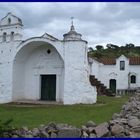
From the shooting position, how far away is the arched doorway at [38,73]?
2258 centimetres

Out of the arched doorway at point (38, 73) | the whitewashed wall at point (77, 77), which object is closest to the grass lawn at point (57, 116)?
the whitewashed wall at point (77, 77)

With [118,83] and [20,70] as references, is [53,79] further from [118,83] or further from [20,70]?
[118,83]

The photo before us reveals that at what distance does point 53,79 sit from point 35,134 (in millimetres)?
15068

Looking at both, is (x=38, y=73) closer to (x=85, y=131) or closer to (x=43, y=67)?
(x=43, y=67)

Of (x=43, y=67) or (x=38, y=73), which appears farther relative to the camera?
(x=38, y=73)

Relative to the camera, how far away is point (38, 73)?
23344 mm

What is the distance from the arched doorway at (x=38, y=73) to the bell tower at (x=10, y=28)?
0.93 m

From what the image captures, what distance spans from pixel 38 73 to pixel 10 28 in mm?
3484

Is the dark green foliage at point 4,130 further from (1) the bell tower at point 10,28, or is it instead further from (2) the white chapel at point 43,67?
(1) the bell tower at point 10,28

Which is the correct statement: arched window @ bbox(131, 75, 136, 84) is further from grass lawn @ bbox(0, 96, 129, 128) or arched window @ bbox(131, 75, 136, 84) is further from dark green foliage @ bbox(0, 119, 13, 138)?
dark green foliage @ bbox(0, 119, 13, 138)

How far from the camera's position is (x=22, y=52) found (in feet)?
74.5

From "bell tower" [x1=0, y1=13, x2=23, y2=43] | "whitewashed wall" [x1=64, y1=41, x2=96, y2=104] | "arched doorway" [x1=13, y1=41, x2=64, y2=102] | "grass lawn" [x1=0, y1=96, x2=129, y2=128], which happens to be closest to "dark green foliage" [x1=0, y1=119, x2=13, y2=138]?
"grass lawn" [x1=0, y1=96, x2=129, y2=128]

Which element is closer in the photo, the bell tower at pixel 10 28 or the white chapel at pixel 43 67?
the white chapel at pixel 43 67

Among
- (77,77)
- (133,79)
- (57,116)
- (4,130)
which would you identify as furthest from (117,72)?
(4,130)
